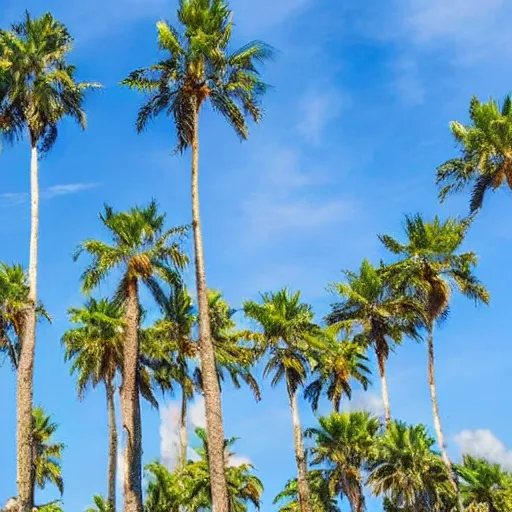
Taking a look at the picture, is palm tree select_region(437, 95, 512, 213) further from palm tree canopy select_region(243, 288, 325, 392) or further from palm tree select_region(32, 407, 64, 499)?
palm tree select_region(32, 407, 64, 499)

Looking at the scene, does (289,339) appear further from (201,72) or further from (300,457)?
(201,72)

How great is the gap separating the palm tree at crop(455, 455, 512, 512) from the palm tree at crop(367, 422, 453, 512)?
13.8ft

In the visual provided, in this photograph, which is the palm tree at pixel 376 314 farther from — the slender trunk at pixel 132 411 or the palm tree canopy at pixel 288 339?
the slender trunk at pixel 132 411

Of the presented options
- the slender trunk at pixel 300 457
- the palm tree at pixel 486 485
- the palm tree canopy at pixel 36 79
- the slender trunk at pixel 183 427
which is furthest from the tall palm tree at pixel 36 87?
the palm tree at pixel 486 485

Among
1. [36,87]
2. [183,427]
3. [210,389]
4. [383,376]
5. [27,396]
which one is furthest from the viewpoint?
[183,427]

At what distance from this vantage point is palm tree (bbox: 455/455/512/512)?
133ft

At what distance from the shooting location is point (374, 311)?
42.4 meters

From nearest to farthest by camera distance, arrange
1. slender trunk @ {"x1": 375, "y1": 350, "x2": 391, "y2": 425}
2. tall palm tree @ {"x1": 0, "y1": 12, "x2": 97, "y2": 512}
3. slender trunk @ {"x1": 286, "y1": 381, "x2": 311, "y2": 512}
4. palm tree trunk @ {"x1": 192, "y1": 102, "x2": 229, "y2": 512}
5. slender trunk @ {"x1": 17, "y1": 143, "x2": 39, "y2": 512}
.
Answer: palm tree trunk @ {"x1": 192, "y1": 102, "x2": 229, "y2": 512}, slender trunk @ {"x1": 17, "y1": 143, "x2": 39, "y2": 512}, tall palm tree @ {"x1": 0, "y1": 12, "x2": 97, "y2": 512}, slender trunk @ {"x1": 286, "y1": 381, "x2": 311, "y2": 512}, slender trunk @ {"x1": 375, "y1": 350, "x2": 391, "y2": 425}

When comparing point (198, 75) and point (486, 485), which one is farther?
point (486, 485)

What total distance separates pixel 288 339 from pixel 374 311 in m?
5.76

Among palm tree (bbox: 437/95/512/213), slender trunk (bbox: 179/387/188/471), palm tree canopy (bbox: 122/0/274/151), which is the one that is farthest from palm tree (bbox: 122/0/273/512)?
slender trunk (bbox: 179/387/188/471)

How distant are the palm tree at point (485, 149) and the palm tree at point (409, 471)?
11615 mm

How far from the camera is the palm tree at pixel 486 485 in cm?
4047

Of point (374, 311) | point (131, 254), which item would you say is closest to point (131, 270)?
point (131, 254)
